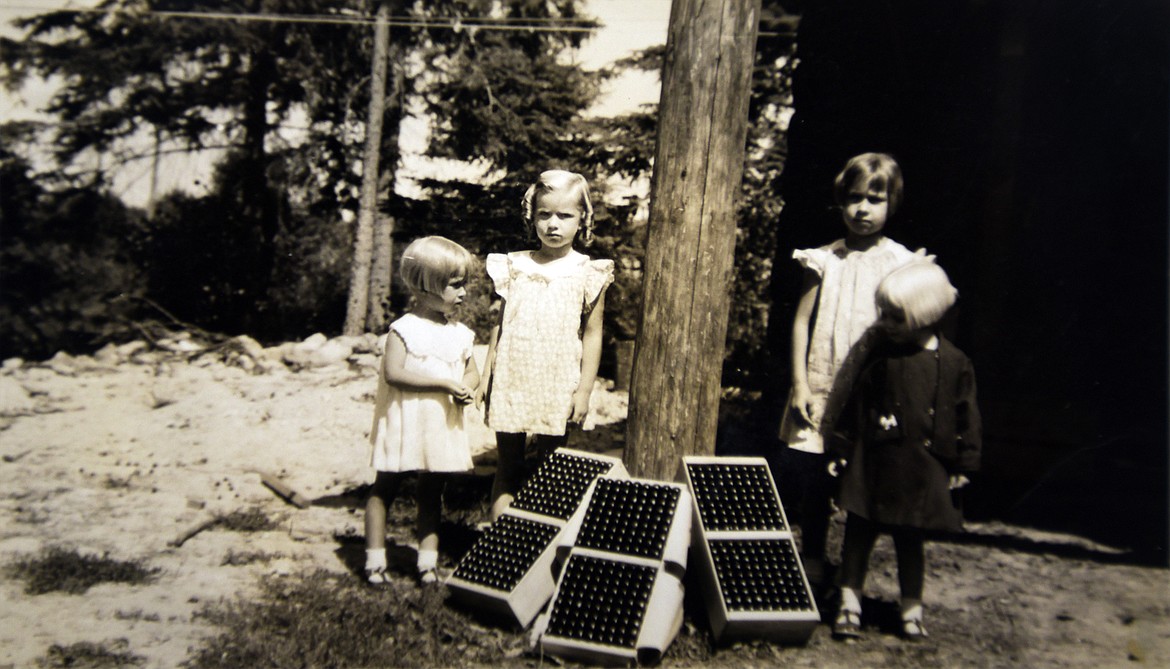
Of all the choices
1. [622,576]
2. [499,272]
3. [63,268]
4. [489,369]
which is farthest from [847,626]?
[63,268]

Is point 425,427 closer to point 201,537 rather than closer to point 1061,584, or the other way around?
point 201,537

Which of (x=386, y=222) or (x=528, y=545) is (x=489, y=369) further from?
(x=386, y=222)

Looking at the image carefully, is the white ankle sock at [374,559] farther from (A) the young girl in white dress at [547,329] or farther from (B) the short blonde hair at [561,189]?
(B) the short blonde hair at [561,189]

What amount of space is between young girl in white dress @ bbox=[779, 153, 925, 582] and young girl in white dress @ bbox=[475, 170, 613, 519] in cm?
86

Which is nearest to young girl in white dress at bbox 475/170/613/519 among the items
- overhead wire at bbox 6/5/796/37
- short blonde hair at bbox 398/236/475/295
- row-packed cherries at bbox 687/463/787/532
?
short blonde hair at bbox 398/236/475/295

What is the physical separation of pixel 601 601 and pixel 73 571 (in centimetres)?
234

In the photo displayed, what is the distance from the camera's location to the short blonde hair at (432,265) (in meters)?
3.15

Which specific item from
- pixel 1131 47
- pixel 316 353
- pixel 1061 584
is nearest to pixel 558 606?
pixel 1061 584

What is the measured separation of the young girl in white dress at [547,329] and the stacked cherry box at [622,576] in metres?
0.45

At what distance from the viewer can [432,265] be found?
315cm

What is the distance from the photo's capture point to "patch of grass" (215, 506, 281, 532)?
13.2 ft

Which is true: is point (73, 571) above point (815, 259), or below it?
below

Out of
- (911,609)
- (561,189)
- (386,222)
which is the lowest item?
(911,609)

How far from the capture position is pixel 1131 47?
178 inches
